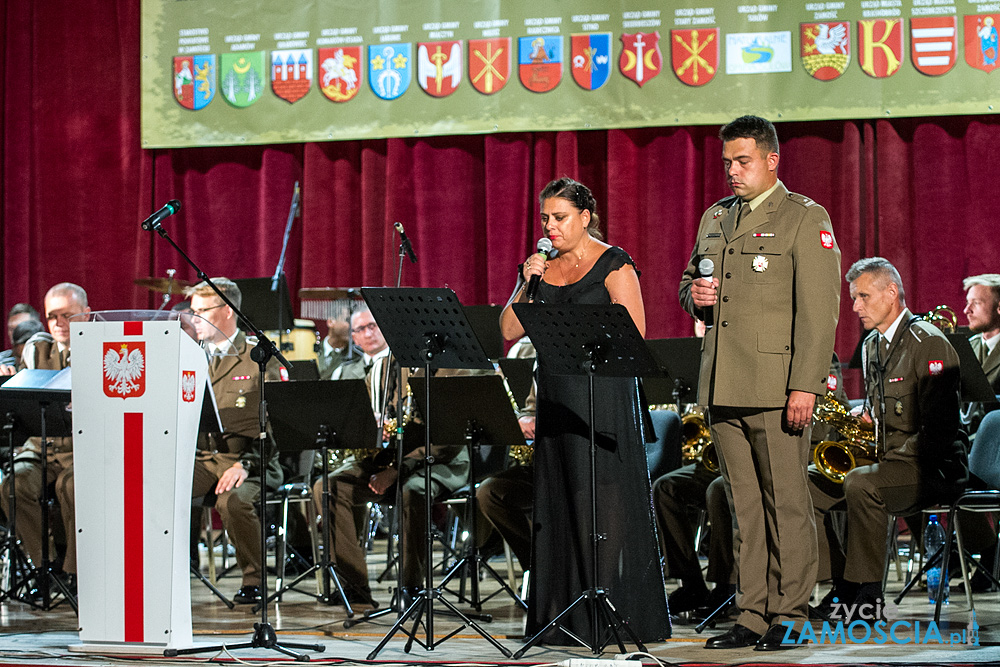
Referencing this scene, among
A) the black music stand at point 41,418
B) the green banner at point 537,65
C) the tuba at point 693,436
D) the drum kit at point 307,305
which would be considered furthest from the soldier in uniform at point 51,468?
the tuba at point 693,436

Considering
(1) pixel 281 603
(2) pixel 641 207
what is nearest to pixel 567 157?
(2) pixel 641 207

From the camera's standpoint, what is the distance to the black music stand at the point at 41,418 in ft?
15.0

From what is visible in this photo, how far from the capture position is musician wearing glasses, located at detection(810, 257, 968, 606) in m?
4.30

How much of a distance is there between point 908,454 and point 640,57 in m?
3.64

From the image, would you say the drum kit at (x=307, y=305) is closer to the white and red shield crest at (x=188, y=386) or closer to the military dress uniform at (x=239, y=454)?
the military dress uniform at (x=239, y=454)

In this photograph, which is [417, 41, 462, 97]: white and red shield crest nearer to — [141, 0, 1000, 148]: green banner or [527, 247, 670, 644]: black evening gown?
[141, 0, 1000, 148]: green banner

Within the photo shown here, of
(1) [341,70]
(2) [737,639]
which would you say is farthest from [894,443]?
(1) [341,70]

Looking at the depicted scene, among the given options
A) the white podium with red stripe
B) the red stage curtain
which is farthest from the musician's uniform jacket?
the white podium with red stripe

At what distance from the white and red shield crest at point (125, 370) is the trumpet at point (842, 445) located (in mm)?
2783

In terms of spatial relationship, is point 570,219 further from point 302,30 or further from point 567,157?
point 302,30

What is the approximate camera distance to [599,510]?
3.82 metres

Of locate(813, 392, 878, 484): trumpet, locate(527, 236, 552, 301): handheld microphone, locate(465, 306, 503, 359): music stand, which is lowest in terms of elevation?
locate(813, 392, 878, 484): trumpet

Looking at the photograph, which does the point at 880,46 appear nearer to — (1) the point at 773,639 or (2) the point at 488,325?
(2) the point at 488,325

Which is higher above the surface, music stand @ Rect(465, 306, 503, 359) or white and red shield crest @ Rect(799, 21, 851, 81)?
white and red shield crest @ Rect(799, 21, 851, 81)
